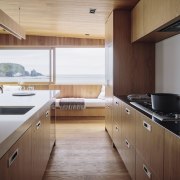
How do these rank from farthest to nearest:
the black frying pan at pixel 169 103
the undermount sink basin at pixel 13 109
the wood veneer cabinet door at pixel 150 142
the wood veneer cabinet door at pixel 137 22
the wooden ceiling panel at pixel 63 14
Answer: the wooden ceiling panel at pixel 63 14, the wood veneer cabinet door at pixel 137 22, the undermount sink basin at pixel 13 109, the black frying pan at pixel 169 103, the wood veneer cabinet door at pixel 150 142

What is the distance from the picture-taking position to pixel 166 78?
3439mm

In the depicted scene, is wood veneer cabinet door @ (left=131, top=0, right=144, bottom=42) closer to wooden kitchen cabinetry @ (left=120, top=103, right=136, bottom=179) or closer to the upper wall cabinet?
the upper wall cabinet

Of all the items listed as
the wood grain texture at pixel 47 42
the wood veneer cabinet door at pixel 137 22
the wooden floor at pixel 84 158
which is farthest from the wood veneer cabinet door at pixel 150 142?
the wood grain texture at pixel 47 42

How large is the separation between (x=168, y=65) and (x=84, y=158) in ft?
5.76

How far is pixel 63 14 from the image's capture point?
432cm

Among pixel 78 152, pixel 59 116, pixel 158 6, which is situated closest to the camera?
pixel 158 6

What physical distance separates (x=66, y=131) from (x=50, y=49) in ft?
9.40

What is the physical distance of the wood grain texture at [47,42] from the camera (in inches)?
266

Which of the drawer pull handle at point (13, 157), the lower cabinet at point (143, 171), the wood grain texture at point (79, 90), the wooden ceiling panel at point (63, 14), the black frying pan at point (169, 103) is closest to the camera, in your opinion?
the drawer pull handle at point (13, 157)

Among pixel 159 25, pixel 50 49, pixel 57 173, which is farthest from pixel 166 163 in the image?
pixel 50 49

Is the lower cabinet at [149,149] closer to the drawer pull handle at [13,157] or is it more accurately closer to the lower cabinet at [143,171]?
the lower cabinet at [143,171]

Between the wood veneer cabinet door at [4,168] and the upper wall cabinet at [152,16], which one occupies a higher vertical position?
the upper wall cabinet at [152,16]

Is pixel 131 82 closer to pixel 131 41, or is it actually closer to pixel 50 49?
pixel 131 41

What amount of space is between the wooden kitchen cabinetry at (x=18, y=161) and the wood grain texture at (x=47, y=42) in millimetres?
5314
